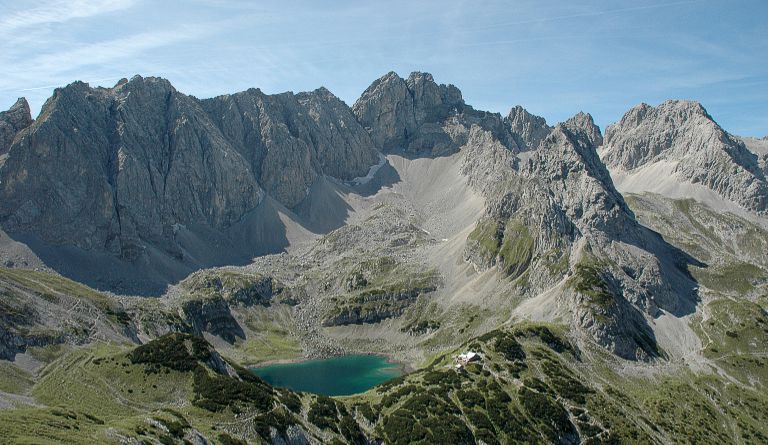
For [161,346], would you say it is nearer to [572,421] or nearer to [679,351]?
[572,421]

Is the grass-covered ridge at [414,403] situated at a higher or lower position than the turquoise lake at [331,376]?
higher

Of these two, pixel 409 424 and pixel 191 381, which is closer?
pixel 191 381

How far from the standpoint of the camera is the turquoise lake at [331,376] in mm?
163500

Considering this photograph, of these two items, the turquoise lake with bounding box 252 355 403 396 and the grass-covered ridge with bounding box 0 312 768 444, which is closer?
the grass-covered ridge with bounding box 0 312 768 444

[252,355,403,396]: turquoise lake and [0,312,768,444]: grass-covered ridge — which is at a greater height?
[0,312,768,444]: grass-covered ridge

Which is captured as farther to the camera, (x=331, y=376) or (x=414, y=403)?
(x=331, y=376)

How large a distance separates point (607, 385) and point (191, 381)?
91.4 m

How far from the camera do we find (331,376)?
17950cm

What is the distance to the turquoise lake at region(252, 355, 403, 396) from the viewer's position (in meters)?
164

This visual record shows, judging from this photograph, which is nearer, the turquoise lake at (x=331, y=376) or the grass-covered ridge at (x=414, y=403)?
the grass-covered ridge at (x=414, y=403)

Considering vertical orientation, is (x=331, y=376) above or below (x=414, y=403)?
below

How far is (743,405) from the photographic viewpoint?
14300 cm

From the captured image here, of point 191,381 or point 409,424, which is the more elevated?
point 191,381

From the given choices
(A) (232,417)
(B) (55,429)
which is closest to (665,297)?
(A) (232,417)
